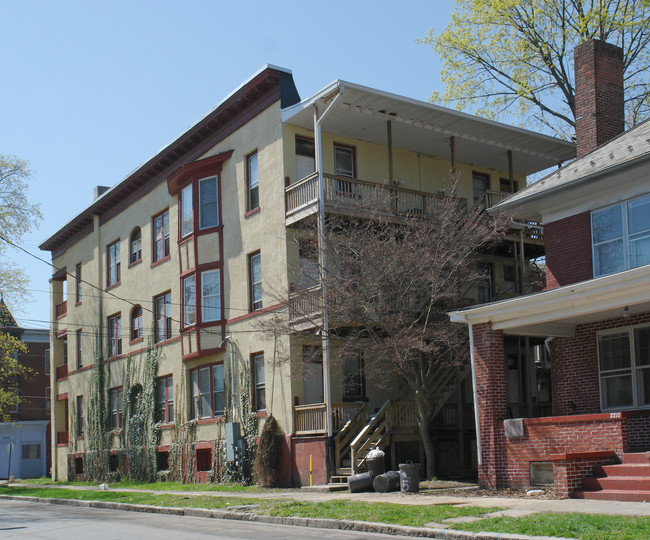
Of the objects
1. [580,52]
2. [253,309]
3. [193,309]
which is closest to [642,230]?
[580,52]

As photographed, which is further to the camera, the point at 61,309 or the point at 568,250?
the point at 61,309

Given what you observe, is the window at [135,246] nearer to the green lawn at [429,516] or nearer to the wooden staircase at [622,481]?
the green lawn at [429,516]

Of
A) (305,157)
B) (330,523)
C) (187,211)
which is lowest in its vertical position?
(330,523)

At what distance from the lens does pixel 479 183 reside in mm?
31469

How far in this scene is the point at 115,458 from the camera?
37.0 m

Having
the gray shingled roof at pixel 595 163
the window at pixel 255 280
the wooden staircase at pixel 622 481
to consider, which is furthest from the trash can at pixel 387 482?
the window at pixel 255 280

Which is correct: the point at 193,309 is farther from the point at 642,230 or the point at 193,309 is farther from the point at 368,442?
the point at 642,230

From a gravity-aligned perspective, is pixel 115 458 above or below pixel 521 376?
below

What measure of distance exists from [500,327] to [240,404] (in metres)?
11.4

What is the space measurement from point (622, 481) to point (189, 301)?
62.2 ft

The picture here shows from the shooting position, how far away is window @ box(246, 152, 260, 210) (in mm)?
27891

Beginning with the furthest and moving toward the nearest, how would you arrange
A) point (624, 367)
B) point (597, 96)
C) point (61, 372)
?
point (61, 372), point (597, 96), point (624, 367)

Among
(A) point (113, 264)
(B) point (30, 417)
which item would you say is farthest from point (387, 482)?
(B) point (30, 417)

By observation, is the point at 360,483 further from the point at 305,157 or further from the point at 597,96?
the point at 597,96
